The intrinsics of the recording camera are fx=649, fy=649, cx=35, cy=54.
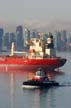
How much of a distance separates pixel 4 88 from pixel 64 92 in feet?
13.5

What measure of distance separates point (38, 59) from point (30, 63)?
774mm

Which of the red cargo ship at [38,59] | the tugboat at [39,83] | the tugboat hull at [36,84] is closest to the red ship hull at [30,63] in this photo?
the red cargo ship at [38,59]

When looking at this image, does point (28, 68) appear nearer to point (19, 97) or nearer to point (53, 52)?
point (53, 52)

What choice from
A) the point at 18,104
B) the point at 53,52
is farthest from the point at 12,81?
the point at 53,52

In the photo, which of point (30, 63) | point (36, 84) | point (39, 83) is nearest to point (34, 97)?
point (36, 84)

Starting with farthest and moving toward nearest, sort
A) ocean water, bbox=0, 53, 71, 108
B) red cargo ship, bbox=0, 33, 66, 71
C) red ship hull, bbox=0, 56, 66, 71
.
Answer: red cargo ship, bbox=0, 33, 66, 71 < red ship hull, bbox=0, 56, 66, 71 < ocean water, bbox=0, 53, 71, 108

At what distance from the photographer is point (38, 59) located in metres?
52.8

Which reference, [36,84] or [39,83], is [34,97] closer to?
[36,84]

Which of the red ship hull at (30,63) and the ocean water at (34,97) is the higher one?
the ocean water at (34,97)

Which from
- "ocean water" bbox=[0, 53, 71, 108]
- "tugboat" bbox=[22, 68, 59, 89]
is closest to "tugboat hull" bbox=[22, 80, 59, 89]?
"tugboat" bbox=[22, 68, 59, 89]

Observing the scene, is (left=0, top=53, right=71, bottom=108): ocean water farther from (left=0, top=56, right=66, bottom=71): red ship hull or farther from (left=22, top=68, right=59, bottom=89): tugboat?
(left=0, top=56, right=66, bottom=71): red ship hull

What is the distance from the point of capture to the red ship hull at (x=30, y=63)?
52.1 metres

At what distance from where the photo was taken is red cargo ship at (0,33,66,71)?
5218cm

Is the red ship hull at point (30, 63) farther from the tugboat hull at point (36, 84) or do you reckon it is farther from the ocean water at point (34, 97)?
the tugboat hull at point (36, 84)
